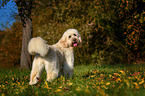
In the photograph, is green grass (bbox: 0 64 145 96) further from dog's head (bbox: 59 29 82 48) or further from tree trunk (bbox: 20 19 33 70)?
tree trunk (bbox: 20 19 33 70)

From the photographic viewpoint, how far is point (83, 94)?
2.59 metres

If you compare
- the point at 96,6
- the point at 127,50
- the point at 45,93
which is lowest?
the point at 45,93

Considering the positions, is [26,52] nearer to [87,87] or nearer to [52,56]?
[52,56]

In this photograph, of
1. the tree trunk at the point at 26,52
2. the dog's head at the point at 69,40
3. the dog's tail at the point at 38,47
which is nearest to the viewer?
the dog's tail at the point at 38,47

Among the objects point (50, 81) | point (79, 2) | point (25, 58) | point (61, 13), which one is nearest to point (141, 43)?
point (79, 2)

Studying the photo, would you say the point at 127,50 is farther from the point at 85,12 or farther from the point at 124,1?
the point at 85,12

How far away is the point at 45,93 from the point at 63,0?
1115 cm

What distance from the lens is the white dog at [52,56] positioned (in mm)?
4094

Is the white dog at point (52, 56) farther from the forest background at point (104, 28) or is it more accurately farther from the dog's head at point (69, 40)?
the forest background at point (104, 28)

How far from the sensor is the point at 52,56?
175 inches

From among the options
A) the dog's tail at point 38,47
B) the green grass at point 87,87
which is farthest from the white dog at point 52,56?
the green grass at point 87,87

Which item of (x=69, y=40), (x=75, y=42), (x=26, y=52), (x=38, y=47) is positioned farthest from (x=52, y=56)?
(x=26, y=52)

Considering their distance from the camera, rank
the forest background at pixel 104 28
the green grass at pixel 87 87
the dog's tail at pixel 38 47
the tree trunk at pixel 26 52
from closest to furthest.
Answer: the green grass at pixel 87 87, the dog's tail at pixel 38 47, the tree trunk at pixel 26 52, the forest background at pixel 104 28

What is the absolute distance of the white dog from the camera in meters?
4.09
